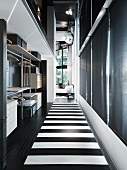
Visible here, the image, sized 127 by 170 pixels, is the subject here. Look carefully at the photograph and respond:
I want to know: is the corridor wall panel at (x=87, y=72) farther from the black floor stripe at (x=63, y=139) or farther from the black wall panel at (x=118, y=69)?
the black wall panel at (x=118, y=69)

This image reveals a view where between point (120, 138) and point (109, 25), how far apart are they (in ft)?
5.62

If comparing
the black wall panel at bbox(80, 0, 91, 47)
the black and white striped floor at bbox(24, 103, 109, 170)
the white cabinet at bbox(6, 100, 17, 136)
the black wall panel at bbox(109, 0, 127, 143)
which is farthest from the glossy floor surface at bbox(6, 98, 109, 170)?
the black wall panel at bbox(80, 0, 91, 47)

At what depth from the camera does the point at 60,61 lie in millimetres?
21844

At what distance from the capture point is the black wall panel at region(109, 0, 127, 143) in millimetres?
2531

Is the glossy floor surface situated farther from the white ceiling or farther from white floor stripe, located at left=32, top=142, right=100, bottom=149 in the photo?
the white ceiling

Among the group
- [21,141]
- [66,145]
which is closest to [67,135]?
[66,145]

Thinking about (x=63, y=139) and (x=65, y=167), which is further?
(x=63, y=139)

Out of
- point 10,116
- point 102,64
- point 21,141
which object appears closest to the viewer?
point 102,64

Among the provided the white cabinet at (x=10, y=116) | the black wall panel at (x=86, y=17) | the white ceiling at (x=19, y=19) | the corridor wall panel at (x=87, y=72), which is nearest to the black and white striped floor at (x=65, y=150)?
the white cabinet at (x=10, y=116)

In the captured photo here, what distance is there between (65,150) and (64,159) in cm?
48

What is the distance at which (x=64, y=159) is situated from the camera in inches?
144

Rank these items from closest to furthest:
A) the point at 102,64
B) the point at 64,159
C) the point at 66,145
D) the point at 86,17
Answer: the point at 64,159 < the point at 102,64 < the point at 66,145 < the point at 86,17

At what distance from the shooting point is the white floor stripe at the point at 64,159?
353cm

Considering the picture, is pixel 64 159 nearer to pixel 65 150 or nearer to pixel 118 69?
pixel 65 150
